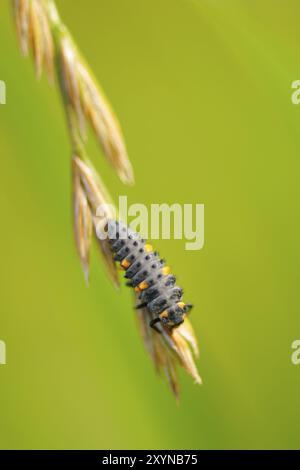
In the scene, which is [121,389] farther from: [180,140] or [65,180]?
[180,140]

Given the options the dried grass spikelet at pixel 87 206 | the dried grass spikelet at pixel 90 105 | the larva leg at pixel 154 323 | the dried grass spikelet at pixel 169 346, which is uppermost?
the dried grass spikelet at pixel 90 105

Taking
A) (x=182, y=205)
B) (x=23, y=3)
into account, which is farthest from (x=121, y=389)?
(x=23, y=3)

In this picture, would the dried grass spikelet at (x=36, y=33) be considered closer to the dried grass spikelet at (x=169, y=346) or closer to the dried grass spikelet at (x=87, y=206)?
the dried grass spikelet at (x=87, y=206)

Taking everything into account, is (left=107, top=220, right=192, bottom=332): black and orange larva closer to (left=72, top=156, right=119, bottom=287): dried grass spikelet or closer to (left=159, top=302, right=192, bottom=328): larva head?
(left=159, top=302, right=192, bottom=328): larva head

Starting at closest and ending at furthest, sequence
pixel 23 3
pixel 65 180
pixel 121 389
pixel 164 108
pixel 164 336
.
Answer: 1. pixel 23 3
2. pixel 164 336
3. pixel 65 180
4. pixel 121 389
5. pixel 164 108

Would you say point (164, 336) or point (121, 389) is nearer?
point (164, 336)

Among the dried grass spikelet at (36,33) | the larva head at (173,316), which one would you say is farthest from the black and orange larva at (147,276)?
the dried grass spikelet at (36,33)
